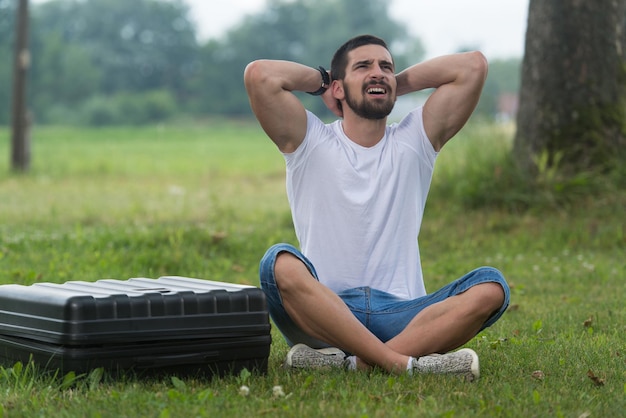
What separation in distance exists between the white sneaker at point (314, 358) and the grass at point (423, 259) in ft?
0.33

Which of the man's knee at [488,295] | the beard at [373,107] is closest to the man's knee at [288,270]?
the man's knee at [488,295]

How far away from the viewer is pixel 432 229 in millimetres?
10336

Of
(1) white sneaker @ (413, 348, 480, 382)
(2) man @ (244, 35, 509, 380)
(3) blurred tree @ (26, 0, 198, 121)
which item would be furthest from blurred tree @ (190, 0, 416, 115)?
(1) white sneaker @ (413, 348, 480, 382)

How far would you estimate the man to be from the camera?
4.57m

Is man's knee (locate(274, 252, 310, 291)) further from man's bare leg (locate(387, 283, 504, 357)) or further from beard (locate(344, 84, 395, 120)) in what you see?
beard (locate(344, 84, 395, 120))

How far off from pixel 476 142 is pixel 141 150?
1038 inches

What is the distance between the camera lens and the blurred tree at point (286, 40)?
84.6 metres

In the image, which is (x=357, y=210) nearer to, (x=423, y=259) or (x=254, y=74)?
(x=254, y=74)

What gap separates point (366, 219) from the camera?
483 centimetres

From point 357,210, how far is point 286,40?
94476 millimetres

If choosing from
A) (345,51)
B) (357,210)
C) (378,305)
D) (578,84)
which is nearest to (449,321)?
(378,305)

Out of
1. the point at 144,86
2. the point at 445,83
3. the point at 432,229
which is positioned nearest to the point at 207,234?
the point at 432,229

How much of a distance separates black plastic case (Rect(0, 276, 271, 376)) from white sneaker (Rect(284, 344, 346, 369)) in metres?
0.20

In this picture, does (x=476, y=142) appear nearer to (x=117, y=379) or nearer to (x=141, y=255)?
(x=141, y=255)
